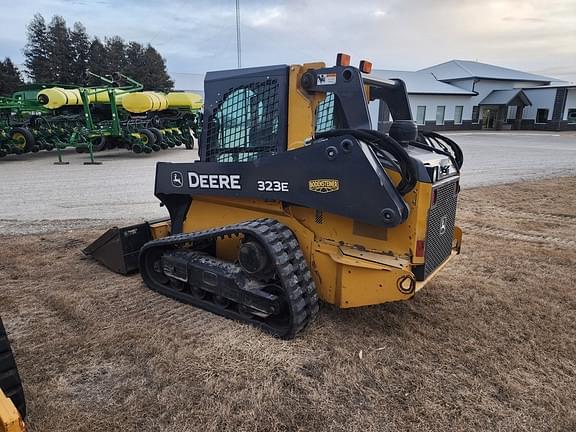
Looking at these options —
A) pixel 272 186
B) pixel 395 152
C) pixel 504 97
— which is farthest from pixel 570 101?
pixel 272 186

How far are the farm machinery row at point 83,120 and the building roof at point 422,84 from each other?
22648mm

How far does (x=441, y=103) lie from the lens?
36.7 m

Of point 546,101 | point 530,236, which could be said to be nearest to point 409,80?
point 546,101

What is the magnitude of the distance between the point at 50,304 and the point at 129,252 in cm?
95

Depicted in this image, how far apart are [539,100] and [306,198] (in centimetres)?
4300

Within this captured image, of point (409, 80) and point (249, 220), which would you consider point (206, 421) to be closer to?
point (249, 220)

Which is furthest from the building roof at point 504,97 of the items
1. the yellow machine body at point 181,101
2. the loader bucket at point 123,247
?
the loader bucket at point 123,247

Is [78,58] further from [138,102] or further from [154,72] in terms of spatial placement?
[138,102]

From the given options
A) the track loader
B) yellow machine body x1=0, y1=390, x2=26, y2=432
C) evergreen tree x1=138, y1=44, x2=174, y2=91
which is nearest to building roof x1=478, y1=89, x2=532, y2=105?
evergreen tree x1=138, y1=44, x2=174, y2=91

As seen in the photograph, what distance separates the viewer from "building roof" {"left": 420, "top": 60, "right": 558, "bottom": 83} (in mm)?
41688

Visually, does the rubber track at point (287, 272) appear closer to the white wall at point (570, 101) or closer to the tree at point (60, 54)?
the white wall at point (570, 101)

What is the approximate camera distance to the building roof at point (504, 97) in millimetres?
37906

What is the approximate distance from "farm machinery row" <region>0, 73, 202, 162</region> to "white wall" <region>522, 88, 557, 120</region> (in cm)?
3449

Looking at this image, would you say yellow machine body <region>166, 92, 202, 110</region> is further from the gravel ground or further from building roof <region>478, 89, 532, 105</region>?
building roof <region>478, 89, 532, 105</region>
